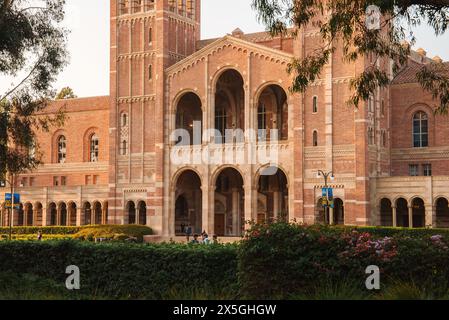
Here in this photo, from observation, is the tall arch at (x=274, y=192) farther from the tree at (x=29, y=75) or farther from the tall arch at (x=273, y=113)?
the tree at (x=29, y=75)

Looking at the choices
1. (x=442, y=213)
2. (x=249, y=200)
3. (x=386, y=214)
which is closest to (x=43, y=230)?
(x=249, y=200)

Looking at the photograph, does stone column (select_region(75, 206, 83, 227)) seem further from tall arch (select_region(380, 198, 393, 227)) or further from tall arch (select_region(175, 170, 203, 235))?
tall arch (select_region(380, 198, 393, 227))

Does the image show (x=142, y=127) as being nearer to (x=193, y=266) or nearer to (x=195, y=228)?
(x=195, y=228)

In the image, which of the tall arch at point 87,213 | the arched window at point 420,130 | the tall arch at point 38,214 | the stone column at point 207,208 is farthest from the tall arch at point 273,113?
the tall arch at point 38,214

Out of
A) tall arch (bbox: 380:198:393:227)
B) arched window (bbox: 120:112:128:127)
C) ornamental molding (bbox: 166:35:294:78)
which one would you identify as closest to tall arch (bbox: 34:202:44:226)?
arched window (bbox: 120:112:128:127)

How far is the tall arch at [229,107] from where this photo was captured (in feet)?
196

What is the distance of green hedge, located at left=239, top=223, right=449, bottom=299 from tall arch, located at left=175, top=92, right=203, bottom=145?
41.0 metres

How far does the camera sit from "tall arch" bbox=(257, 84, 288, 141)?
58.9 m

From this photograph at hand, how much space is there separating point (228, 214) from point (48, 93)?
30.5 metres

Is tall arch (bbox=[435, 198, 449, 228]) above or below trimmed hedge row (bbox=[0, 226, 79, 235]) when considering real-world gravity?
above

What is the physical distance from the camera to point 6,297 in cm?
1822

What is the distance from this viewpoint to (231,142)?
5809 cm

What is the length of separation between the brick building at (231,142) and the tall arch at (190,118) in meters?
0.11

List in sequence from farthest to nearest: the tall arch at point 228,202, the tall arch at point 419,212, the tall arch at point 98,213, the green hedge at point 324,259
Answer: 1. the tall arch at point 98,213
2. the tall arch at point 228,202
3. the tall arch at point 419,212
4. the green hedge at point 324,259
